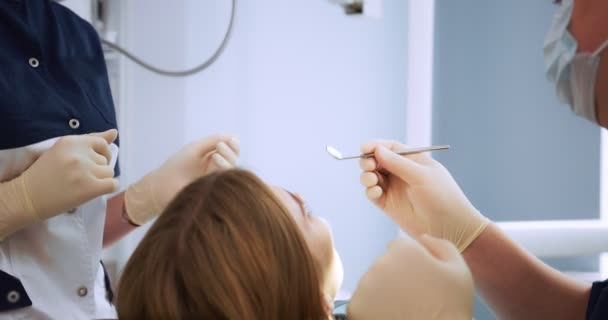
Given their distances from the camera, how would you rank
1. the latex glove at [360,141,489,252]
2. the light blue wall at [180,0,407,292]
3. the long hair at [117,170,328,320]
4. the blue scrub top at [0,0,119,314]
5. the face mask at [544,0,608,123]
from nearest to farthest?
the long hair at [117,170,328,320]
the face mask at [544,0,608,123]
the blue scrub top at [0,0,119,314]
the latex glove at [360,141,489,252]
the light blue wall at [180,0,407,292]

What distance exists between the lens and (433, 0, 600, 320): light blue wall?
74.4 inches

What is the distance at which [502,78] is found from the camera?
1893 mm

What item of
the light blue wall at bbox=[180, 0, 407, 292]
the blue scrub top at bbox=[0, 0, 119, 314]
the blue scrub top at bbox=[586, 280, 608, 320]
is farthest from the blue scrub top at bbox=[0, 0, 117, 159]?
the blue scrub top at bbox=[586, 280, 608, 320]

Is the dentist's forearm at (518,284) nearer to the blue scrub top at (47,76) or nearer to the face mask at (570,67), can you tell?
the face mask at (570,67)

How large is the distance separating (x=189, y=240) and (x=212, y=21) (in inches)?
45.7

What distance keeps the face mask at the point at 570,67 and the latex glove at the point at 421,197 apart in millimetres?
300

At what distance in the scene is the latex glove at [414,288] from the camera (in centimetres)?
86

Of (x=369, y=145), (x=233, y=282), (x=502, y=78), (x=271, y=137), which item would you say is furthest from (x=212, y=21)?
(x=233, y=282)

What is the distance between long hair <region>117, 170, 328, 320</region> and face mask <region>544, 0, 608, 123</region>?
0.52 metres

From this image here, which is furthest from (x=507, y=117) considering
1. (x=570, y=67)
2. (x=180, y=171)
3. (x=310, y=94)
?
(x=180, y=171)

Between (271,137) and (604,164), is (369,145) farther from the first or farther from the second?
(604,164)

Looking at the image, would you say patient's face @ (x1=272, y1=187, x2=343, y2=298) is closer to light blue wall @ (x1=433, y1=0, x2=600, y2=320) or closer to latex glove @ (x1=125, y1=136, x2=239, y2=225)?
latex glove @ (x1=125, y1=136, x2=239, y2=225)

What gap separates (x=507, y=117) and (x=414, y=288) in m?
1.19

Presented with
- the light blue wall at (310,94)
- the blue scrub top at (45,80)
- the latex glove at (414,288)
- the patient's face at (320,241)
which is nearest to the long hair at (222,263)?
the latex glove at (414,288)
